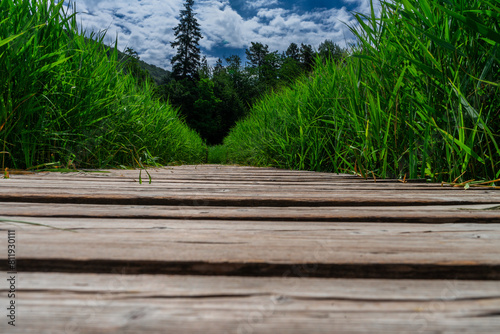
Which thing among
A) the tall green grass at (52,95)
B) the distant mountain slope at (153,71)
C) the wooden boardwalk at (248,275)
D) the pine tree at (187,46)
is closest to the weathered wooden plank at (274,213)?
the wooden boardwalk at (248,275)

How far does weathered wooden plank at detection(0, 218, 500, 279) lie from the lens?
1.68ft

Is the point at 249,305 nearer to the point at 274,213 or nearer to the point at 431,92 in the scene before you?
the point at 274,213

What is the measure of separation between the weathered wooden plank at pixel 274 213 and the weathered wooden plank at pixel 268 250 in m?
0.08

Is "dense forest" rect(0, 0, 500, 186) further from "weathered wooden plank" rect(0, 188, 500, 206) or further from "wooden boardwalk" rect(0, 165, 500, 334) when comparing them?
"wooden boardwalk" rect(0, 165, 500, 334)

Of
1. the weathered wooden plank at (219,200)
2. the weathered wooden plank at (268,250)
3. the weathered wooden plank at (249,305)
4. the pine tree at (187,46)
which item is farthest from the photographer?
the pine tree at (187,46)

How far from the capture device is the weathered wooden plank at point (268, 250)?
513mm

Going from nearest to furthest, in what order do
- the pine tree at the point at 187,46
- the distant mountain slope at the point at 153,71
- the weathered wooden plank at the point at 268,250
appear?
the weathered wooden plank at the point at 268,250 < the distant mountain slope at the point at 153,71 < the pine tree at the point at 187,46

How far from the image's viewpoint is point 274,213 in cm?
89

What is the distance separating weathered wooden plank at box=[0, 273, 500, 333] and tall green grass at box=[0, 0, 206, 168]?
1.69 metres

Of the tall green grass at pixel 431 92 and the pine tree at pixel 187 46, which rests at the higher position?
the pine tree at pixel 187 46

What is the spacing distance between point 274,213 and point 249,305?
1.54 ft

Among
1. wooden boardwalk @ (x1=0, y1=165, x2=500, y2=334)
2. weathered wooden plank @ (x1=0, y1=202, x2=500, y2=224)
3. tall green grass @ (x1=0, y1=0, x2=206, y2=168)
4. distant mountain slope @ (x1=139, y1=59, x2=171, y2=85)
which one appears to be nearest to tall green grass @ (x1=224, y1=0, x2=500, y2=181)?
weathered wooden plank @ (x1=0, y1=202, x2=500, y2=224)

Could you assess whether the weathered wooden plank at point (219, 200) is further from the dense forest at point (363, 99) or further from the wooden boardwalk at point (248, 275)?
the dense forest at point (363, 99)

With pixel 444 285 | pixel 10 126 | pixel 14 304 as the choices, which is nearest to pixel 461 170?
pixel 444 285
